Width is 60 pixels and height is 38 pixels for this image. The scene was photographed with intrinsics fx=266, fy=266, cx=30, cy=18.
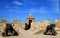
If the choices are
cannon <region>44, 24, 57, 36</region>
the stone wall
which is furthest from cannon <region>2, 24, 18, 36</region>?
cannon <region>44, 24, 57, 36</region>

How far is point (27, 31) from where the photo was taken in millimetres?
11164

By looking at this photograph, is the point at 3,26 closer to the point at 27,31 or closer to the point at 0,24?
the point at 0,24

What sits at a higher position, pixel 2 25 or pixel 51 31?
pixel 2 25

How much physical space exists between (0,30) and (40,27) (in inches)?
66.6

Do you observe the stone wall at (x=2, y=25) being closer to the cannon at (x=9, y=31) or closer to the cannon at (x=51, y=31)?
the cannon at (x=9, y=31)

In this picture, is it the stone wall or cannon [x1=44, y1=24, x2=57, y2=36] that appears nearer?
the stone wall

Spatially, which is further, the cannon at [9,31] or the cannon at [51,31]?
the cannon at [51,31]

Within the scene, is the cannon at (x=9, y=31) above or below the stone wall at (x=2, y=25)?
below

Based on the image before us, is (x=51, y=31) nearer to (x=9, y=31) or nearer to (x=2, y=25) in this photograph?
(x=9, y=31)

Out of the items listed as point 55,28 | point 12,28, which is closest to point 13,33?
point 12,28

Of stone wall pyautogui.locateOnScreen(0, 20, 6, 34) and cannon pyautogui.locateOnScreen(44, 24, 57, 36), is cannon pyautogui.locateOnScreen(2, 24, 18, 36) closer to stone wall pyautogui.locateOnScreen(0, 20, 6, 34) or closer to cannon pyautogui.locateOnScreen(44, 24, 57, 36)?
stone wall pyautogui.locateOnScreen(0, 20, 6, 34)

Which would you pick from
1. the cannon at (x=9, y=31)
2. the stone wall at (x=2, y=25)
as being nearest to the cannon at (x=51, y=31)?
the cannon at (x=9, y=31)

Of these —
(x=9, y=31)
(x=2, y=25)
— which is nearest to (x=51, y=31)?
(x=9, y=31)

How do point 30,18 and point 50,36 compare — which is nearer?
Result: point 50,36
